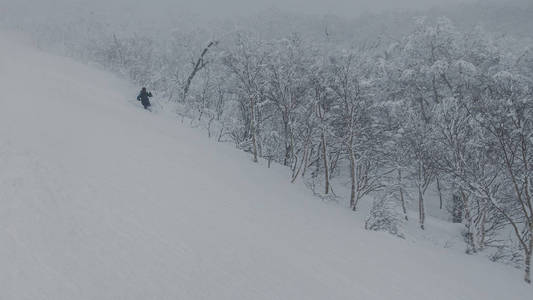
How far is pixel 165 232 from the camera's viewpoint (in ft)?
19.8

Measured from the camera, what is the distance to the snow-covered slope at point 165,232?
4711mm

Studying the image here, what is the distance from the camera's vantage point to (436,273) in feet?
28.1

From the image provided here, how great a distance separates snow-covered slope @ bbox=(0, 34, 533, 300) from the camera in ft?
15.5

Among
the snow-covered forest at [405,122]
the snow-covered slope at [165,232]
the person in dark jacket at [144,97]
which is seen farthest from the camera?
the person in dark jacket at [144,97]

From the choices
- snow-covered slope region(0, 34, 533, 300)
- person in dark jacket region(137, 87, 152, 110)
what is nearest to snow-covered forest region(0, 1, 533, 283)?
person in dark jacket region(137, 87, 152, 110)

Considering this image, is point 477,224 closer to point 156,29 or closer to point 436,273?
point 436,273

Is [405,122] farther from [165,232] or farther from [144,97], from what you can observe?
[165,232]

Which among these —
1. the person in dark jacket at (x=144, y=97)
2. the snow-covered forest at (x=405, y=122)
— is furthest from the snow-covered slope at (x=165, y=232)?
the person in dark jacket at (x=144, y=97)

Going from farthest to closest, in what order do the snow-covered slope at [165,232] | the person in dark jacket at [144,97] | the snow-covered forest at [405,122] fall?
1. the person in dark jacket at [144,97]
2. the snow-covered forest at [405,122]
3. the snow-covered slope at [165,232]

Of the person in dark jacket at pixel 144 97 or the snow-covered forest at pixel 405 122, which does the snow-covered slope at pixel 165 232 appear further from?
the person in dark jacket at pixel 144 97

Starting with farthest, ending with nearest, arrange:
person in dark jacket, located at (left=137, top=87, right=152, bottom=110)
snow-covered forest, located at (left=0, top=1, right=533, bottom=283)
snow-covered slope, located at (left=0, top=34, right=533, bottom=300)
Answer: person in dark jacket, located at (left=137, top=87, right=152, bottom=110), snow-covered forest, located at (left=0, top=1, right=533, bottom=283), snow-covered slope, located at (left=0, top=34, right=533, bottom=300)

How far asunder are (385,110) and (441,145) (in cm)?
339

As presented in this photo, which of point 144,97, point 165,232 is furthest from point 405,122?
point 165,232

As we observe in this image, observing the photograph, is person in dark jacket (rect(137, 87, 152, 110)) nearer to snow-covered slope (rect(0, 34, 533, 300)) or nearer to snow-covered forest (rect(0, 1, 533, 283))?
snow-covered forest (rect(0, 1, 533, 283))
